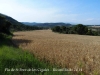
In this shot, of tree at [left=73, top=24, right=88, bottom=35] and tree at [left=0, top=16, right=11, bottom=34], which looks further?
tree at [left=73, top=24, right=88, bottom=35]

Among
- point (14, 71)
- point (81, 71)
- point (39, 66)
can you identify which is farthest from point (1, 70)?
point (81, 71)

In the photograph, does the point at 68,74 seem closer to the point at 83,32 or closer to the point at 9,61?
the point at 9,61

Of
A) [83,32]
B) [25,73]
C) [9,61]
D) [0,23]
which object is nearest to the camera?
[25,73]

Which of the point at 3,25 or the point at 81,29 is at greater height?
the point at 3,25

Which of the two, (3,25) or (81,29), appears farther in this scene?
(81,29)

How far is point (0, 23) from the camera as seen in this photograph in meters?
44.1

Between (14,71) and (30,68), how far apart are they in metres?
1.17

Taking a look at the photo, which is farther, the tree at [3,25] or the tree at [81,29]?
the tree at [81,29]

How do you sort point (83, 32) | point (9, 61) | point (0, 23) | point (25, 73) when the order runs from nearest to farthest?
1. point (25, 73)
2. point (9, 61)
3. point (0, 23)
4. point (83, 32)

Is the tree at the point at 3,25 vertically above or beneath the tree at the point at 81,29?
above

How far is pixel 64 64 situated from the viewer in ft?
40.0

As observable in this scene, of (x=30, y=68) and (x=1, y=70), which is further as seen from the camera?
(x=30, y=68)

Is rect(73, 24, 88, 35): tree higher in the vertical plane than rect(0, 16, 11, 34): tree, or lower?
lower

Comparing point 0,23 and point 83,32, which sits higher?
point 0,23
